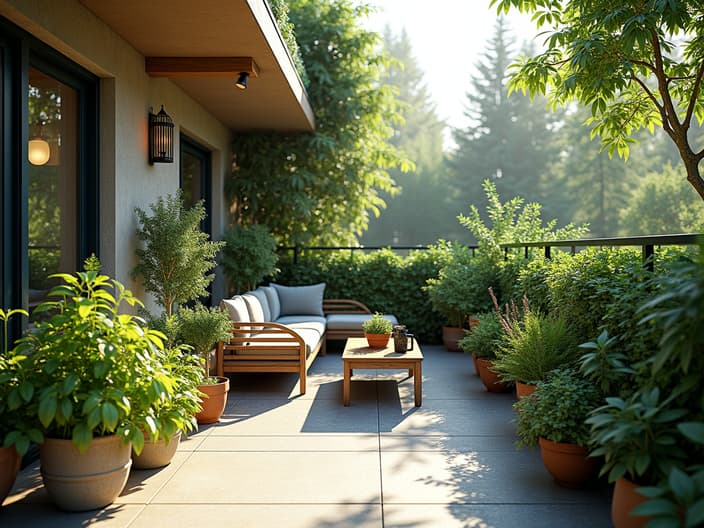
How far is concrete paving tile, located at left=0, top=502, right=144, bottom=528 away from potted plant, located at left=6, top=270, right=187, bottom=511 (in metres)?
0.05

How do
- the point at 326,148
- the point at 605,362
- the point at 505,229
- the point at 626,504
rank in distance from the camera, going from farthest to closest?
the point at 326,148
the point at 505,229
the point at 605,362
the point at 626,504

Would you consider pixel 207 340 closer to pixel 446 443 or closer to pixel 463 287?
pixel 446 443

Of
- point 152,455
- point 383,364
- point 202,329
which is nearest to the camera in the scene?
point 152,455

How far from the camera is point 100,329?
303 cm

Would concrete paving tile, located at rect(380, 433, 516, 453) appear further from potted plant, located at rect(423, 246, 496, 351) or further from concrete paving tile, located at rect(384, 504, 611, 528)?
potted plant, located at rect(423, 246, 496, 351)

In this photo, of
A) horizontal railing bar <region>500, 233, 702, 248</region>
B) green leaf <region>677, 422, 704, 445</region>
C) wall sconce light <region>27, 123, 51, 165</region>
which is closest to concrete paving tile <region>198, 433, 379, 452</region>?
horizontal railing bar <region>500, 233, 702, 248</region>

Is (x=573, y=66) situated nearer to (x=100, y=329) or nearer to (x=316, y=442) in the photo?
(x=316, y=442)

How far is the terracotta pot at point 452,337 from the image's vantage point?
7.98m

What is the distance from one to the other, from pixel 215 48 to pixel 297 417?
9.53 ft

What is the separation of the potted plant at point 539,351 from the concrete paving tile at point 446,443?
409mm

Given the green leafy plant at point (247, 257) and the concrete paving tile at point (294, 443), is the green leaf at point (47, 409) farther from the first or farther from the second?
the green leafy plant at point (247, 257)

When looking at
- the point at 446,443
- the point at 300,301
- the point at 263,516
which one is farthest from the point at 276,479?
the point at 300,301

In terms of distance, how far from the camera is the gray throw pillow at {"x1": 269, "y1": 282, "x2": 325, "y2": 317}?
805 cm

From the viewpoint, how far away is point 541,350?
13.8ft
